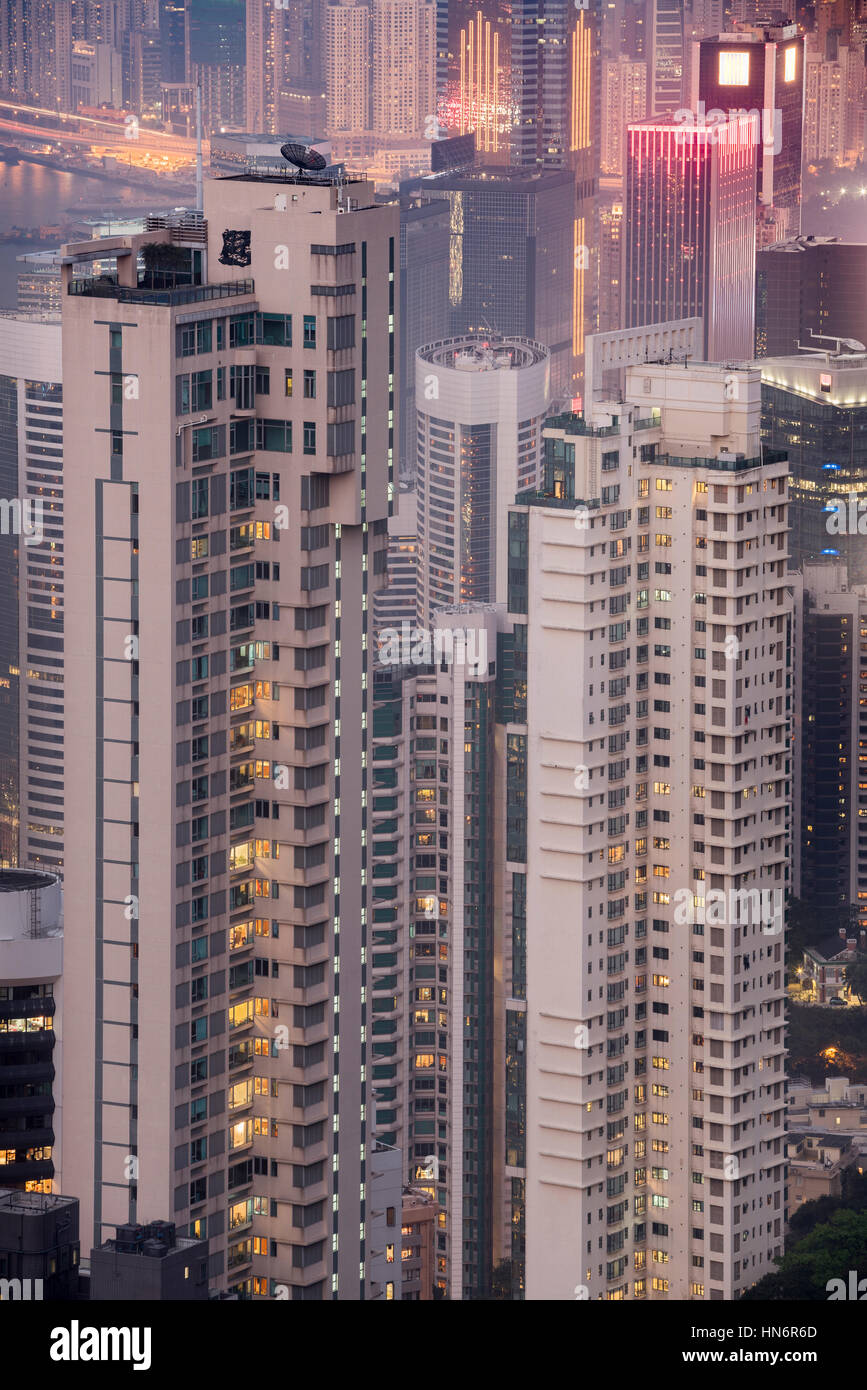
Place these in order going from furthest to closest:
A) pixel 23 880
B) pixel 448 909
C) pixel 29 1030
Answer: pixel 448 909 < pixel 23 880 < pixel 29 1030

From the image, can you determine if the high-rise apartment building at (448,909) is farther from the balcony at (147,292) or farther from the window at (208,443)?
the balcony at (147,292)

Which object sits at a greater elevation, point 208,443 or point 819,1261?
point 208,443

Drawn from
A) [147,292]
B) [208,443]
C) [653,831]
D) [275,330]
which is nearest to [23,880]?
[653,831]

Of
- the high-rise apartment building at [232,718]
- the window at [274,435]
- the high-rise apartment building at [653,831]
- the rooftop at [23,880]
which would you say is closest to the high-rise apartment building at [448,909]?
the rooftop at [23,880]

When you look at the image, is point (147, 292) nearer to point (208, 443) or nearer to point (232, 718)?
point (208, 443)

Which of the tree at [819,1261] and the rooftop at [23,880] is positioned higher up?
the rooftop at [23,880]
